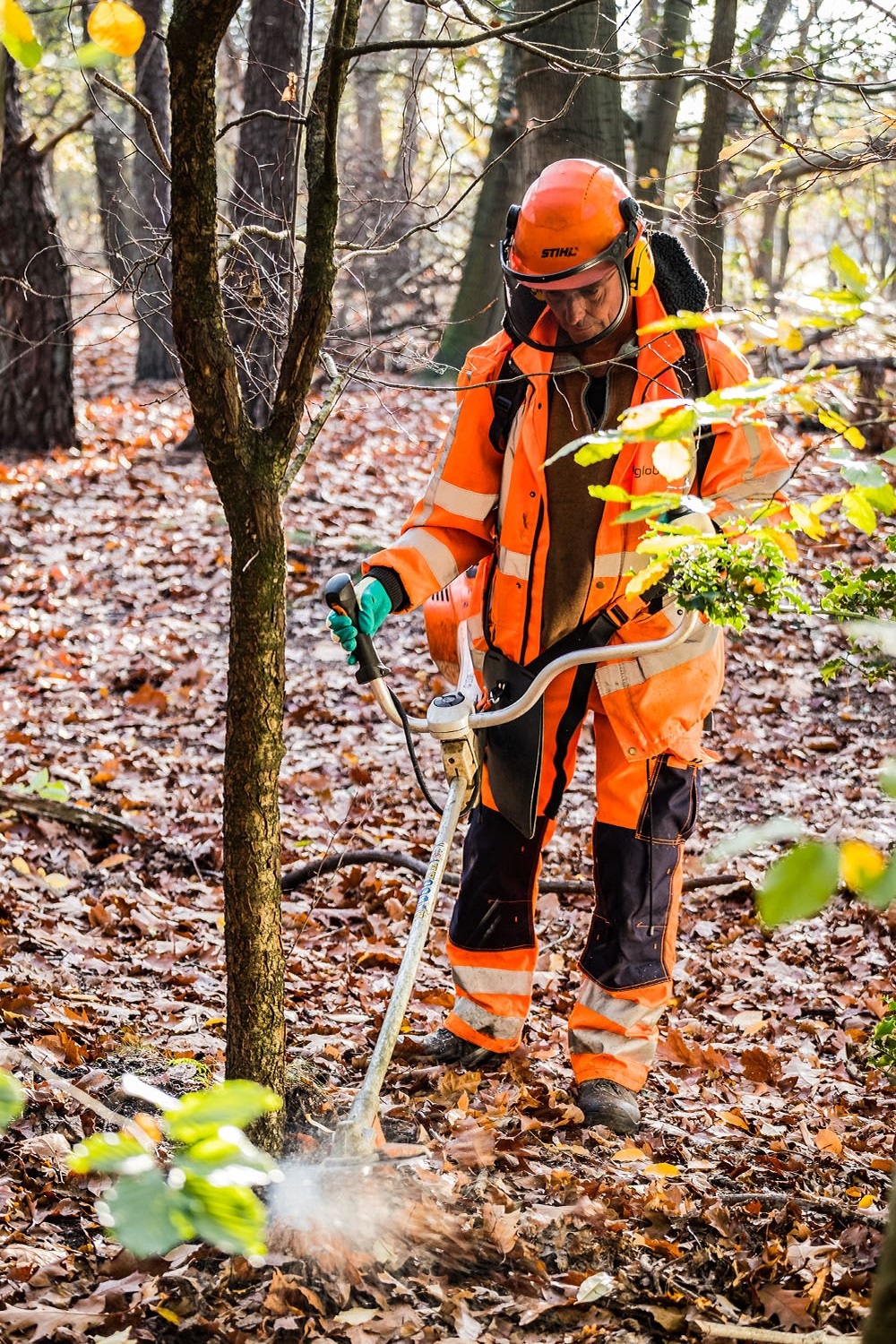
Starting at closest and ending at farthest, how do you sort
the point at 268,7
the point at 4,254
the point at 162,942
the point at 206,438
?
the point at 206,438 → the point at 162,942 → the point at 268,7 → the point at 4,254

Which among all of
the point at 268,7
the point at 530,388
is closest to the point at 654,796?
the point at 530,388

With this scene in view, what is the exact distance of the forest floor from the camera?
8.34 ft

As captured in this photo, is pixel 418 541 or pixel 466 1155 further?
pixel 418 541

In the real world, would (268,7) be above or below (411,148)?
above

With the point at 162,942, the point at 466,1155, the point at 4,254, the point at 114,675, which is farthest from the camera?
the point at 4,254

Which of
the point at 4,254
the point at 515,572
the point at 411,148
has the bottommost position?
the point at 515,572

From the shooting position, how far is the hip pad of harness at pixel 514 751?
3600 mm

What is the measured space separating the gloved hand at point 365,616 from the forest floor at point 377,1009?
87 centimetres

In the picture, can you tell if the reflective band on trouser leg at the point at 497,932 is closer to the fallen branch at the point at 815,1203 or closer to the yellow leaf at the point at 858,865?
the fallen branch at the point at 815,1203

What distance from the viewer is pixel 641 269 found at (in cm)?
333

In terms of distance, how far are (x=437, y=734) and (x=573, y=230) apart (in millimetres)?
1385

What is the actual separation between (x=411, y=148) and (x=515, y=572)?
1253mm

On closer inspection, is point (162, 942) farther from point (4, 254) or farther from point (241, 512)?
point (4, 254)

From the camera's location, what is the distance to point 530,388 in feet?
11.4
